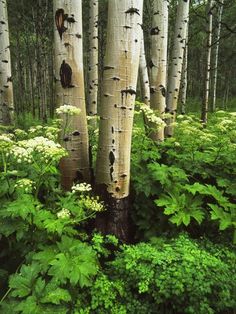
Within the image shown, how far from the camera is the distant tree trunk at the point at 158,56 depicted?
527 centimetres

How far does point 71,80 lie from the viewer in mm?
3436

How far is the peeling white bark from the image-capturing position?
10.3ft

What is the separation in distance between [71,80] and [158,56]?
2422 mm

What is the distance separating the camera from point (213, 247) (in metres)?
3.12

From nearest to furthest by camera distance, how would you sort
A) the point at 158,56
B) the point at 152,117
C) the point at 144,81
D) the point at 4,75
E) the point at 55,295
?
the point at 55,295 → the point at 152,117 → the point at 158,56 → the point at 144,81 → the point at 4,75

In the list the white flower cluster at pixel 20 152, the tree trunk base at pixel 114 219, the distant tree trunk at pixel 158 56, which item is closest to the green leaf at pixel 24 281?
the white flower cluster at pixel 20 152

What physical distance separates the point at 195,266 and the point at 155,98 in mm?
3273

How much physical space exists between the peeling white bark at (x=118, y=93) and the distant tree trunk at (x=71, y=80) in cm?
28

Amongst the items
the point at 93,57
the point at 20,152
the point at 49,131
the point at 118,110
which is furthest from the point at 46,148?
the point at 93,57

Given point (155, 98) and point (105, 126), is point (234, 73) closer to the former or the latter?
point (155, 98)

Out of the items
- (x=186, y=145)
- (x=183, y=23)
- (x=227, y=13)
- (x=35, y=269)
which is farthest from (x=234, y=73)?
(x=35, y=269)

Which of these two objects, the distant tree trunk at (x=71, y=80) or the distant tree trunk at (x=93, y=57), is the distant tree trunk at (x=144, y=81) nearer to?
the distant tree trunk at (x=71, y=80)

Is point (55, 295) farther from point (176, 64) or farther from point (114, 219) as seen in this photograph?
point (176, 64)

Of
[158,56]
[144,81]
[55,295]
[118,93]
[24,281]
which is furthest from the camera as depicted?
[144,81]
